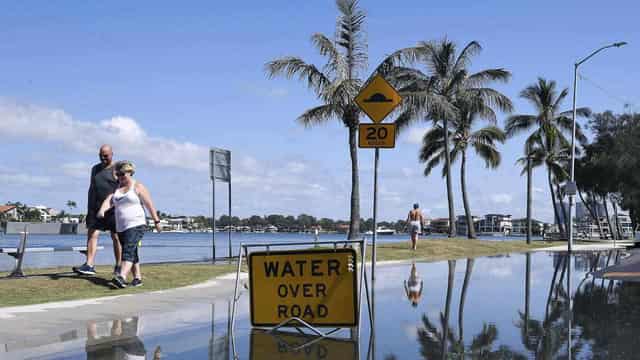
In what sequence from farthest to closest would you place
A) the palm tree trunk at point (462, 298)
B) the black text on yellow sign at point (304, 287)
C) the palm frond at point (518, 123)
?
1. the palm frond at point (518, 123)
2. the palm tree trunk at point (462, 298)
3. the black text on yellow sign at point (304, 287)

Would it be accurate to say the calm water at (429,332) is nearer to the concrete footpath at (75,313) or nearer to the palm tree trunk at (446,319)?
the palm tree trunk at (446,319)

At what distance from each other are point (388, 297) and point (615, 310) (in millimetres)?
3468

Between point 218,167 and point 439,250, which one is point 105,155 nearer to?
point 218,167

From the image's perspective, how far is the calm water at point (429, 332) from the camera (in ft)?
25.5

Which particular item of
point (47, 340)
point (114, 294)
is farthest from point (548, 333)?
point (114, 294)

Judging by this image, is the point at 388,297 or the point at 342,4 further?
the point at 342,4

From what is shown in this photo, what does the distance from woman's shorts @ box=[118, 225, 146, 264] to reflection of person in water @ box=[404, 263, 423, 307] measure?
14.1 ft

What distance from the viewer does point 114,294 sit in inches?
483

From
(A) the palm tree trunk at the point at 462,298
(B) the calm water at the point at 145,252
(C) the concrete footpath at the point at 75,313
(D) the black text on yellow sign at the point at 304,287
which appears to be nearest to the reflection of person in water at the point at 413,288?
(A) the palm tree trunk at the point at 462,298

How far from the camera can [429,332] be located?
919 centimetres

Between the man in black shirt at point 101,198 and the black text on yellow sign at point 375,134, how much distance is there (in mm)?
4290

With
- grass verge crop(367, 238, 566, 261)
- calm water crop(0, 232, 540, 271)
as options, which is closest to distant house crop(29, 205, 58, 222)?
calm water crop(0, 232, 540, 271)

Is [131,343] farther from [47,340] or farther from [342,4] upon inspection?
[342,4]

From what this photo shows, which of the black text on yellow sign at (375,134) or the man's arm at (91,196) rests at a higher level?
the black text on yellow sign at (375,134)
